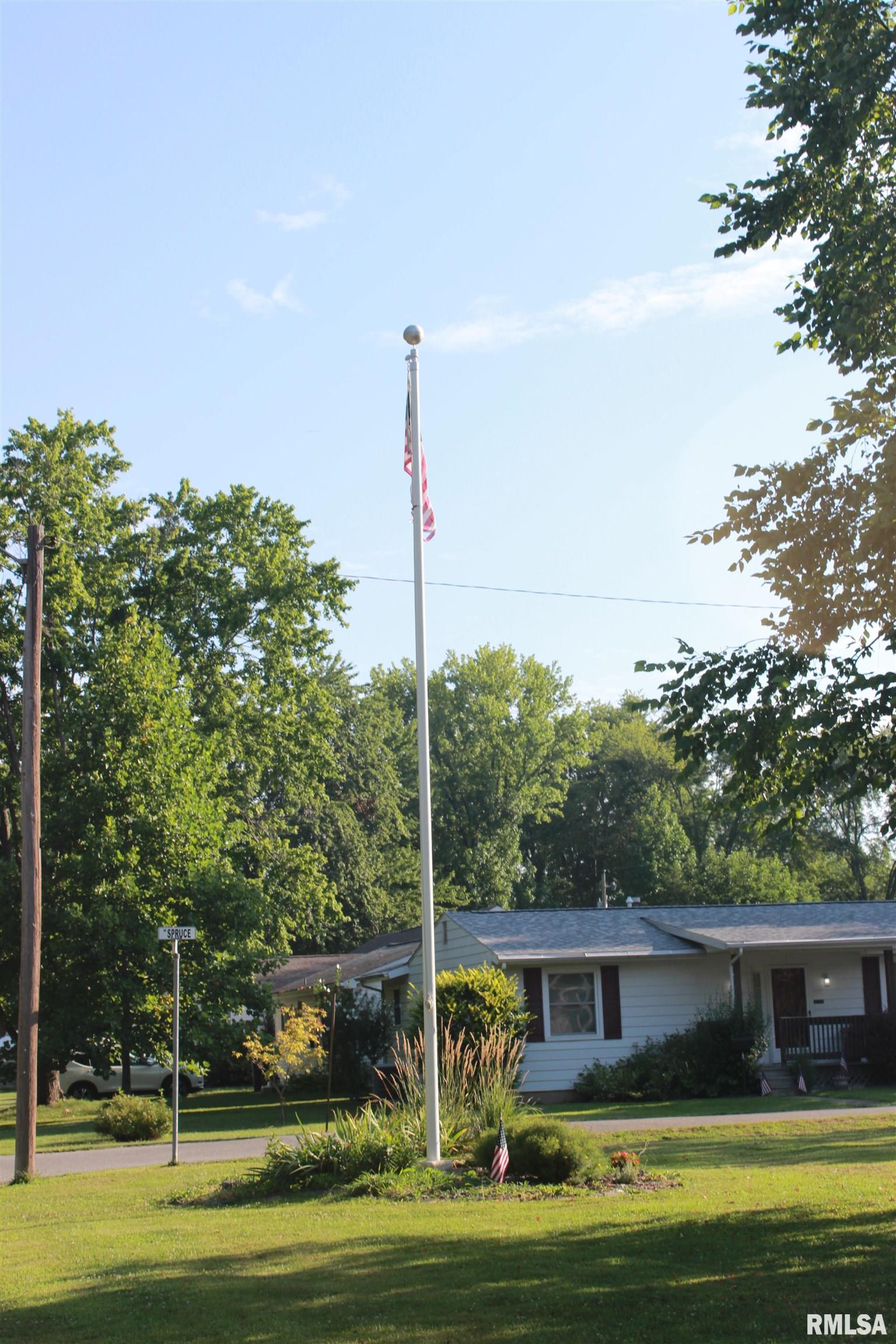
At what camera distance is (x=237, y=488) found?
34812 mm

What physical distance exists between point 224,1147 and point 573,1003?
866 centimetres

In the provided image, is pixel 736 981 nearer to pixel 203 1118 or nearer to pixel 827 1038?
pixel 827 1038

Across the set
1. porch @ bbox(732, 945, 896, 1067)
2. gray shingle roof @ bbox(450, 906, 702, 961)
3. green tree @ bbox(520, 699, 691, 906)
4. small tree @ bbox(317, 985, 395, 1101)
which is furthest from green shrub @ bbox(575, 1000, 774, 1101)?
green tree @ bbox(520, 699, 691, 906)

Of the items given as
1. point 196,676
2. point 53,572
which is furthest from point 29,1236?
point 196,676

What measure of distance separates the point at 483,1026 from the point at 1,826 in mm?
15168

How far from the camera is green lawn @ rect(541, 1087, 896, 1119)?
20858 millimetres

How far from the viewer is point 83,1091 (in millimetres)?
35656

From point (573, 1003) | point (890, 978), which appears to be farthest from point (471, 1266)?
point (890, 978)

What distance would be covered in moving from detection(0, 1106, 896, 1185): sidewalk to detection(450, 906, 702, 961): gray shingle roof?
5154 millimetres

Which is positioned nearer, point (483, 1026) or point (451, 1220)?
point (451, 1220)

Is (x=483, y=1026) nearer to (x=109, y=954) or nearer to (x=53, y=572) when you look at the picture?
(x=109, y=954)

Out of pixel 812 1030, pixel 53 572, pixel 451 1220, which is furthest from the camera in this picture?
pixel 53 572

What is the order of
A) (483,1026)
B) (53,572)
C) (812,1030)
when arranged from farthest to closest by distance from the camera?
(53,572)
(812,1030)
(483,1026)

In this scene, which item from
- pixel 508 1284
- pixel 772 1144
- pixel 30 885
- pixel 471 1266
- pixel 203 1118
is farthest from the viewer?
pixel 203 1118
